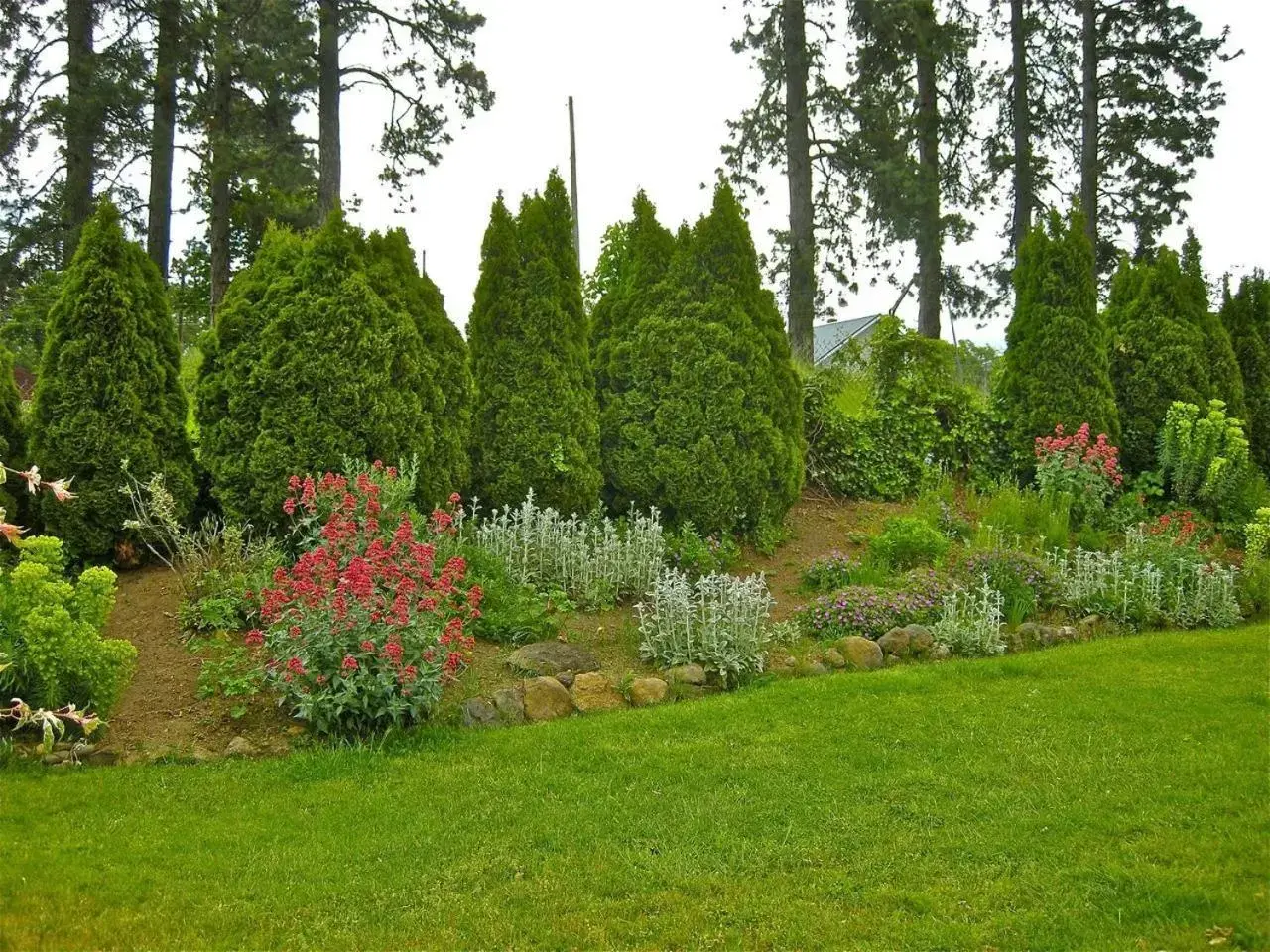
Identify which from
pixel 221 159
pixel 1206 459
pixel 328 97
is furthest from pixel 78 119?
pixel 1206 459

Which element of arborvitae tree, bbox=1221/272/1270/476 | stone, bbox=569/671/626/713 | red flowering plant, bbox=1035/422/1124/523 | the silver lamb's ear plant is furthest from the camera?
arborvitae tree, bbox=1221/272/1270/476

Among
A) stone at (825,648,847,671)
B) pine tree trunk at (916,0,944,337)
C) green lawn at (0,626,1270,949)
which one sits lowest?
green lawn at (0,626,1270,949)

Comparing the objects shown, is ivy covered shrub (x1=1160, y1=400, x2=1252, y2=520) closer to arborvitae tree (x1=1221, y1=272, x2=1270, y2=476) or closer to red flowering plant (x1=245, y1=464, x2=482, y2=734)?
arborvitae tree (x1=1221, y1=272, x2=1270, y2=476)

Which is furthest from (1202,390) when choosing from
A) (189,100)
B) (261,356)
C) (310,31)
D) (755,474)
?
(189,100)

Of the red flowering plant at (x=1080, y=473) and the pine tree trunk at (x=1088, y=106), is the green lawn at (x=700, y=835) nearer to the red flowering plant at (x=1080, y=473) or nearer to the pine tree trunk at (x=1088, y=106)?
the red flowering plant at (x=1080, y=473)

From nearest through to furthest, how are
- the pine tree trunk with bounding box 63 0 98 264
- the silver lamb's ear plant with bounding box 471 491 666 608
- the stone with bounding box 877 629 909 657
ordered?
the stone with bounding box 877 629 909 657 < the silver lamb's ear plant with bounding box 471 491 666 608 < the pine tree trunk with bounding box 63 0 98 264

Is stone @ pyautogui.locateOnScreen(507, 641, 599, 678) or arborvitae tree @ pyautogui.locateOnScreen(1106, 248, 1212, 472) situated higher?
arborvitae tree @ pyautogui.locateOnScreen(1106, 248, 1212, 472)

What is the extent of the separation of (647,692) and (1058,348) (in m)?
→ 7.39

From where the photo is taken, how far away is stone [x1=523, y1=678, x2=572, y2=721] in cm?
521

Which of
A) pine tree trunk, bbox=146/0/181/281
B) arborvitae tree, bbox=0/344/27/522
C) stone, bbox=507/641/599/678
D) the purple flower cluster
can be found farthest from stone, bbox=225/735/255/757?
pine tree trunk, bbox=146/0/181/281

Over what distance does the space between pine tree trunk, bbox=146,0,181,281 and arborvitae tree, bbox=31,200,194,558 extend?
966 centimetres

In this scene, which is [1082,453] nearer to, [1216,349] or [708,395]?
[1216,349]

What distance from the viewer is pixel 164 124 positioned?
Answer: 15898 millimetres

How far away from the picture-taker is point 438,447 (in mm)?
7273
